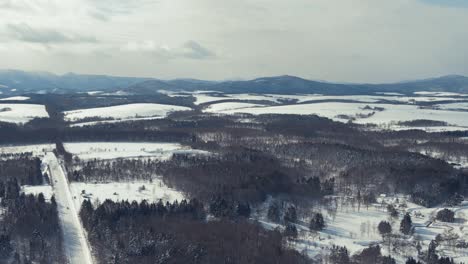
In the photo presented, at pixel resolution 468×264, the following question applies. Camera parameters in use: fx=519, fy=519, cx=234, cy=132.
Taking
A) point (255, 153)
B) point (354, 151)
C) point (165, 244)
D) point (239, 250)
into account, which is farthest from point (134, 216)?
point (354, 151)

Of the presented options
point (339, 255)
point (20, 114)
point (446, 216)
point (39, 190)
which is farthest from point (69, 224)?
point (20, 114)

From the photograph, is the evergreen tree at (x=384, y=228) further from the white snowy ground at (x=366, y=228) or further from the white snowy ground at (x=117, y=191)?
the white snowy ground at (x=117, y=191)

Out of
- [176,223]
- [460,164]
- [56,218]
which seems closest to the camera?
[176,223]

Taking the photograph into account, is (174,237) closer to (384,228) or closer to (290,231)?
(290,231)

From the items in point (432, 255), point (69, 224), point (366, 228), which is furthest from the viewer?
point (366, 228)

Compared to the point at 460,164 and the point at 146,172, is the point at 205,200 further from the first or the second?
the point at 460,164

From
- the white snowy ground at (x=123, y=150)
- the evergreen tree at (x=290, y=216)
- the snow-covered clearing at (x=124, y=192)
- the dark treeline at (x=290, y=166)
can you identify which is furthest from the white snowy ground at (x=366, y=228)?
the white snowy ground at (x=123, y=150)

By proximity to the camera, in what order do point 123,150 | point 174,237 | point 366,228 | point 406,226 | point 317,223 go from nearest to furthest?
1. point 174,237
2. point 406,226
3. point 317,223
4. point 366,228
5. point 123,150
